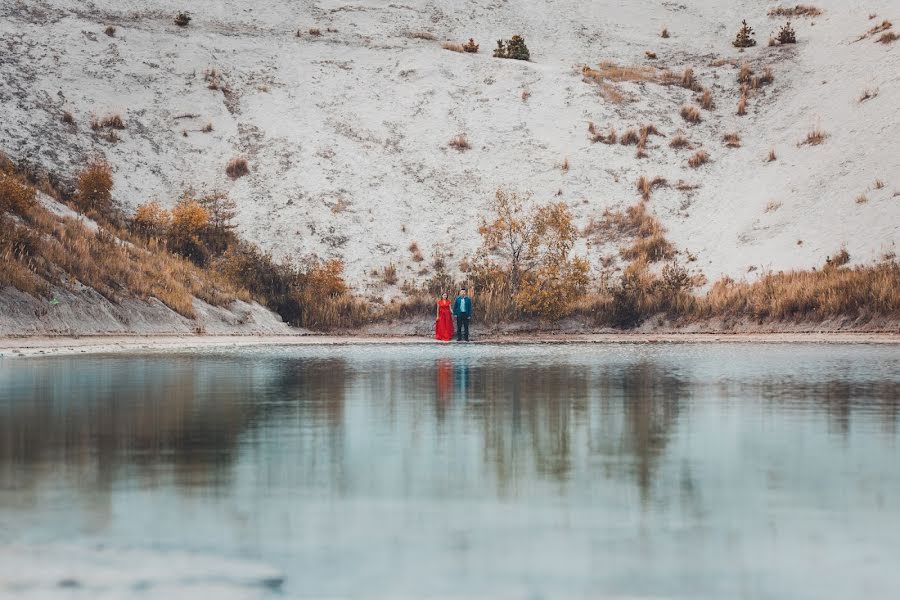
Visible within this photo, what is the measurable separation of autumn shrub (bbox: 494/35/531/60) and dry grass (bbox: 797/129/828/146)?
53.2 ft

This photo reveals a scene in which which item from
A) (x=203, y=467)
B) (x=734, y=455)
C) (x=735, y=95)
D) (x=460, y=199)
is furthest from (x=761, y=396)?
(x=735, y=95)

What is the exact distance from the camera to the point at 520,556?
18.9ft

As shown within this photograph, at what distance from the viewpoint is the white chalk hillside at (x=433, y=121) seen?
4697 cm

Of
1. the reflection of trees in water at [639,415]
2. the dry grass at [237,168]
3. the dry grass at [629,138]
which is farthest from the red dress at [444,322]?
the dry grass at [629,138]

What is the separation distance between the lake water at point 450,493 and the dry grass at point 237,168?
118 ft

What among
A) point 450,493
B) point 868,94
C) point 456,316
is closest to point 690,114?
point 868,94

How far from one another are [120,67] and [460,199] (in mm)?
17529

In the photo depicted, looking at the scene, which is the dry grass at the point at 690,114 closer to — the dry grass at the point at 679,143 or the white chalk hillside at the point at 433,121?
the white chalk hillside at the point at 433,121

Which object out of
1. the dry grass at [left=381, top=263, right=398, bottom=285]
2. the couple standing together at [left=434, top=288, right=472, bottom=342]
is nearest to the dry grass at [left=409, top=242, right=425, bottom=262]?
the dry grass at [left=381, top=263, right=398, bottom=285]

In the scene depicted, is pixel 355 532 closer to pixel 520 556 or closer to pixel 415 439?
pixel 520 556

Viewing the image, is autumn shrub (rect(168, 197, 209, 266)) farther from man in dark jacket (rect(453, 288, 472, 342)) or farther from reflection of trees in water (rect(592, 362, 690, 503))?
reflection of trees in water (rect(592, 362, 690, 503))

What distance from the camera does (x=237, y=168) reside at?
50781 millimetres

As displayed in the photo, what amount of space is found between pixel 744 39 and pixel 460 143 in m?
18.2

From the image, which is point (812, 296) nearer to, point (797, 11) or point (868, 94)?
point (868, 94)
